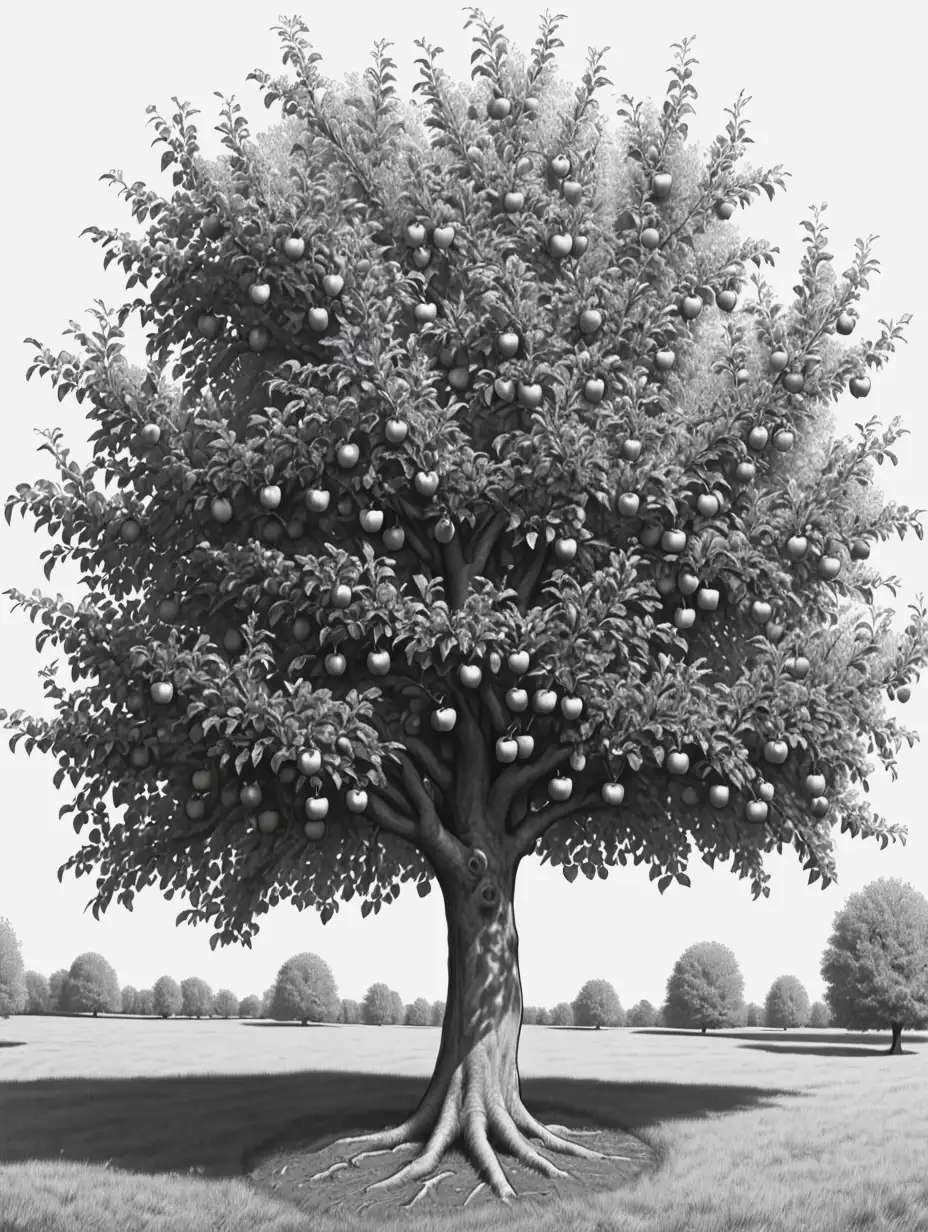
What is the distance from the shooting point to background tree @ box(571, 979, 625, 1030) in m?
79.6

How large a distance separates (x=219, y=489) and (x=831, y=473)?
808 centimetres

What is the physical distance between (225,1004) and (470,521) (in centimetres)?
7756

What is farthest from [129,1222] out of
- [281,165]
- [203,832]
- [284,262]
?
[281,165]

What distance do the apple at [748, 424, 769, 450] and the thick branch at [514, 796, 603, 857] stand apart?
5120mm

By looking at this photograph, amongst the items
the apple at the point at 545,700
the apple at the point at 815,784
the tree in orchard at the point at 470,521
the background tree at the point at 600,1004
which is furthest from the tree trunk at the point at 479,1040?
the background tree at the point at 600,1004

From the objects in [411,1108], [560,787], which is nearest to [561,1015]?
[411,1108]

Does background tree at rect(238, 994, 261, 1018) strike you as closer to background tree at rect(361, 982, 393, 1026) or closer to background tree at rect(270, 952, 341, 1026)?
background tree at rect(361, 982, 393, 1026)

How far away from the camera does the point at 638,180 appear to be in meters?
18.8

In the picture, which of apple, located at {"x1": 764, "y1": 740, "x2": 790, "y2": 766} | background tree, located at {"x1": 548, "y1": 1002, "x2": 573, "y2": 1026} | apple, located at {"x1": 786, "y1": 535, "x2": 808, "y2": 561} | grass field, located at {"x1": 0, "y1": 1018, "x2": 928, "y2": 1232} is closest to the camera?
grass field, located at {"x1": 0, "y1": 1018, "x2": 928, "y2": 1232}

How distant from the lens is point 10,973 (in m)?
74.9

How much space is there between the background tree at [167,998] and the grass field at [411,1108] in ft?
174

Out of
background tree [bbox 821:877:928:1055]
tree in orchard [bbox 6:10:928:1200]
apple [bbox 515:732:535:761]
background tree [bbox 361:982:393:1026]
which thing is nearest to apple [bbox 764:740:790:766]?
tree in orchard [bbox 6:10:928:1200]

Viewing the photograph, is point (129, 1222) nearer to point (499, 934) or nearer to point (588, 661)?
point (499, 934)

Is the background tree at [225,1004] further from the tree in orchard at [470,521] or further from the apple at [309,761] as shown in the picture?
the apple at [309,761]
